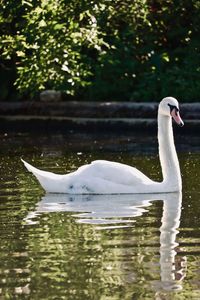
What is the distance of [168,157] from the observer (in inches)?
516

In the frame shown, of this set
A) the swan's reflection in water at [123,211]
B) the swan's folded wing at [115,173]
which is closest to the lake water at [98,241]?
the swan's reflection in water at [123,211]

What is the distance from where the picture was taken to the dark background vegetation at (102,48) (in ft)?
61.3

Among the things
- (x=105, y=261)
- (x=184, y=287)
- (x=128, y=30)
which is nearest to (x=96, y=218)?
(x=105, y=261)

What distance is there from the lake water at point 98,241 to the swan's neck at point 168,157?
0.50 ft

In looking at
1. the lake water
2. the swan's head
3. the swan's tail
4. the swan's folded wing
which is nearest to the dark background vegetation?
the lake water

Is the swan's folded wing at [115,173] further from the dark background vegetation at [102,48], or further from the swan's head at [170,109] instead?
the dark background vegetation at [102,48]

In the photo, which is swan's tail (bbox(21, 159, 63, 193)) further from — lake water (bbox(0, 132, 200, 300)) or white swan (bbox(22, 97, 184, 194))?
lake water (bbox(0, 132, 200, 300))

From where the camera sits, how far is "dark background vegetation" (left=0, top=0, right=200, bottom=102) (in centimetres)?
1869

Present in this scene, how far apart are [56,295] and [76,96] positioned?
45.1 feet

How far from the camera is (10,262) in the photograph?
29.9 ft

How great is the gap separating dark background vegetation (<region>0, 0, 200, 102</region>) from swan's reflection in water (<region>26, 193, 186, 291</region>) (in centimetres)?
620

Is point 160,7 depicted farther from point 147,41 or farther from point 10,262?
point 10,262

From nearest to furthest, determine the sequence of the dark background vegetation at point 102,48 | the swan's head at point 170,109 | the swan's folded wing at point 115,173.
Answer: the swan's folded wing at point 115,173, the swan's head at point 170,109, the dark background vegetation at point 102,48

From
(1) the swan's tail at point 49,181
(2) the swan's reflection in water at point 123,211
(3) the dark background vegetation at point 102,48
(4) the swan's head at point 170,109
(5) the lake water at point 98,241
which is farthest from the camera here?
(3) the dark background vegetation at point 102,48
